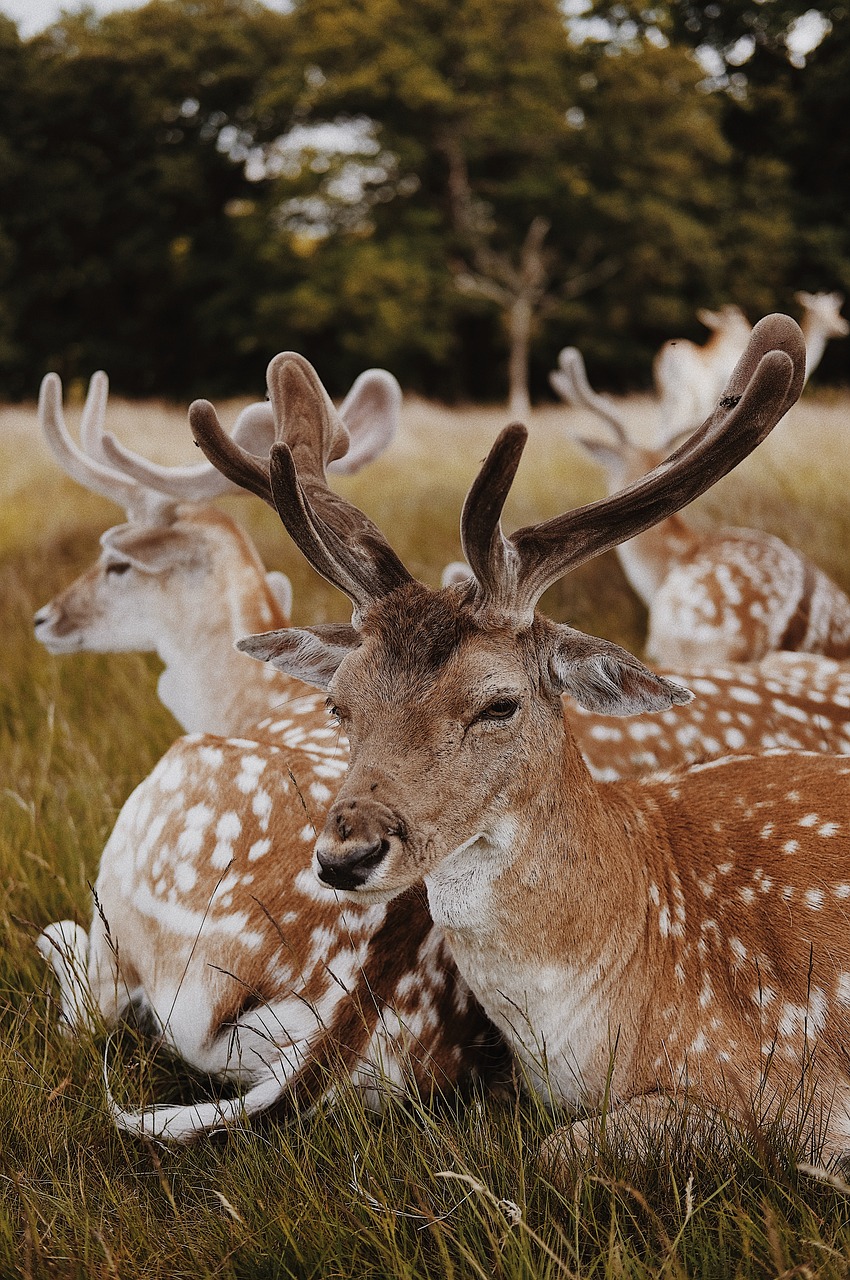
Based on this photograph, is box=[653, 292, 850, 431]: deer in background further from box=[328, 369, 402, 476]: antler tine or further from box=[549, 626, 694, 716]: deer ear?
box=[549, 626, 694, 716]: deer ear

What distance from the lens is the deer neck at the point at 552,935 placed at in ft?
6.24

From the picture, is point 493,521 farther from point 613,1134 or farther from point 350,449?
point 350,449

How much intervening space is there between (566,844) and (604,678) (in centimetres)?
30

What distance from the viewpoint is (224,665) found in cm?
383

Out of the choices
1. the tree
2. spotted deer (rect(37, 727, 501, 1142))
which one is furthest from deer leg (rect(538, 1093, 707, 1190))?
the tree

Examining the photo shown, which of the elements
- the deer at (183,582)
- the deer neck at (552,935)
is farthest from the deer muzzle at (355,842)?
the deer at (183,582)

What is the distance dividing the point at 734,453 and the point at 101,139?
28.5 metres

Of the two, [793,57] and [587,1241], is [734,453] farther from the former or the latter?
[793,57]

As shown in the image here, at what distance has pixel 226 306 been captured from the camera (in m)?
27.2

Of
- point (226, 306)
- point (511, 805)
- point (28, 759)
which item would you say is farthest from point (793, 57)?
point (226, 306)

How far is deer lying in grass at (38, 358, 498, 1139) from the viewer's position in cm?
206

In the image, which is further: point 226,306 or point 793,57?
point 226,306

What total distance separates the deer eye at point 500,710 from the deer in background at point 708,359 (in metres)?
8.55

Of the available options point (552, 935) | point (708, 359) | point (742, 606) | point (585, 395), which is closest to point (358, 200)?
point (708, 359)
